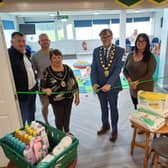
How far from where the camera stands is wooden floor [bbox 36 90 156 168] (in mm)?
2037

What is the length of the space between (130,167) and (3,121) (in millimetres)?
1516

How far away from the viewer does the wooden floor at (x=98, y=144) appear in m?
2.04

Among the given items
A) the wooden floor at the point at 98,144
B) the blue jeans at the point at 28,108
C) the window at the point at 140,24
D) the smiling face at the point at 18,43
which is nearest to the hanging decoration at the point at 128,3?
the smiling face at the point at 18,43

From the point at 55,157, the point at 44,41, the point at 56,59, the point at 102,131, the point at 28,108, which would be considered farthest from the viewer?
the point at 102,131

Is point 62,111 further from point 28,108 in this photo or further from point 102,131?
point 102,131

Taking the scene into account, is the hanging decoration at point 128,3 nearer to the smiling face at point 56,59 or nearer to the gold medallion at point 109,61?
the gold medallion at point 109,61

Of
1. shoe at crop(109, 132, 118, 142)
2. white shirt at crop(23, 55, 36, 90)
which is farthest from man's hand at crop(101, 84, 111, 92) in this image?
white shirt at crop(23, 55, 36, 90)

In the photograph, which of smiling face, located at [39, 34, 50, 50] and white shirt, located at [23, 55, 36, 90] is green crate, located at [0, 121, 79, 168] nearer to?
white shirt, located at [23, 55, 36, 90]

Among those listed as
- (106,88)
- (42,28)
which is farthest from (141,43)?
(42,28)

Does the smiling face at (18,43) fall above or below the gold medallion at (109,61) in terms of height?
above

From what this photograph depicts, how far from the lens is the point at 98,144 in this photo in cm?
238

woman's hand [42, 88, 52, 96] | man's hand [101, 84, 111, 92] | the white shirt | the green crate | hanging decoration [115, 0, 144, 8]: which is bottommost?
the green crate

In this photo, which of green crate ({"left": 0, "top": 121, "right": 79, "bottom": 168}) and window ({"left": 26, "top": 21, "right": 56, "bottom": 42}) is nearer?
green crate ({"left": 0, "top": 121, "right": 79, "bottom": 168})

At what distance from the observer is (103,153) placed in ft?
7.24
